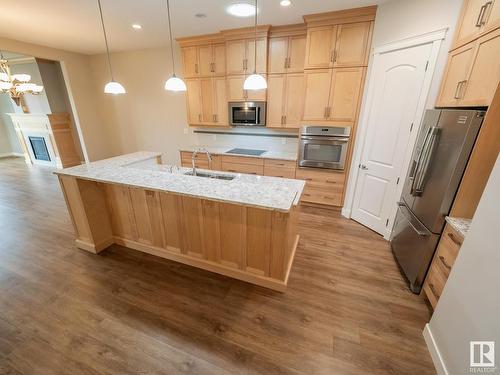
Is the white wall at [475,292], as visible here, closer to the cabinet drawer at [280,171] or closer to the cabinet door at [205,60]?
the cabinet drawer at [280,171]

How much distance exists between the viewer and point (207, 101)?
161 inches

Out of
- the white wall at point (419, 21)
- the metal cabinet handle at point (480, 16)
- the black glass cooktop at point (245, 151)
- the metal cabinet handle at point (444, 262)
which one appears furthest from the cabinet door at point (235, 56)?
the metal cabinet handle at point (444, 262)

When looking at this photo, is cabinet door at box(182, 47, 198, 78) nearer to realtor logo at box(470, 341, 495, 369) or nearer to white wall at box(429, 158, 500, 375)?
white wall at box(429, 158, 500, 375)

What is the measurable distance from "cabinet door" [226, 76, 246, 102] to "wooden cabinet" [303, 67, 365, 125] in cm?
114

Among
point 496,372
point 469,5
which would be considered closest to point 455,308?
point 496,372

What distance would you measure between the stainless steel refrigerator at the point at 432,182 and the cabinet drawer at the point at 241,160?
2210mm

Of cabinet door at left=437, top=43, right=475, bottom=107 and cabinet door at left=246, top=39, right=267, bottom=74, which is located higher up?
cabinet door at left=246, top=39, right=267, bottom=74

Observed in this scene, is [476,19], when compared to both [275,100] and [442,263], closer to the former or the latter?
[442,263]

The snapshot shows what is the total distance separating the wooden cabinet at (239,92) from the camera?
3.66 metres

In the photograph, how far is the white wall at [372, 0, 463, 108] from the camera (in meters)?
2.04

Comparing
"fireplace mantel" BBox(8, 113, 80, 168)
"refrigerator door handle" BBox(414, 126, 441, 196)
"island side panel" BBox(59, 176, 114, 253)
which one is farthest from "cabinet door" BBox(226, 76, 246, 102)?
"fireplace mantel" BBox(8, 113, 80, 168)

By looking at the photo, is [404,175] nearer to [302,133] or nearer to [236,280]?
[302,133]

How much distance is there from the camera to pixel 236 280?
2141 millimetres

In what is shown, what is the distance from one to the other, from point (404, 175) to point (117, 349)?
3260 millimetres
